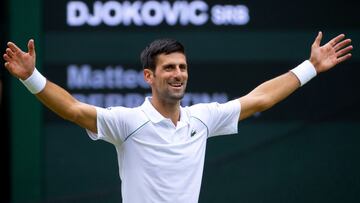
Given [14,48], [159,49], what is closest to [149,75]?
[159,49]

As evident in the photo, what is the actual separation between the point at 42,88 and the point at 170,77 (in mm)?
571

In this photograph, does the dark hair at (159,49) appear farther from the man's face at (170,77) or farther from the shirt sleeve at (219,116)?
the shirt sleeve at (219,116)

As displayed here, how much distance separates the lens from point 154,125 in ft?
→ 14.1

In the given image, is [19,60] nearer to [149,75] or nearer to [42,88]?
[42,88]

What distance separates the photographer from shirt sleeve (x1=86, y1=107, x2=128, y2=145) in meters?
4.18

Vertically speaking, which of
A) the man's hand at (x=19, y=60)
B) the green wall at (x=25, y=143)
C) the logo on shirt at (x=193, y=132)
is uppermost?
the man's hand at (x=19, y=60)

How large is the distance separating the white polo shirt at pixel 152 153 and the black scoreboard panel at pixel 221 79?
6.51 feet

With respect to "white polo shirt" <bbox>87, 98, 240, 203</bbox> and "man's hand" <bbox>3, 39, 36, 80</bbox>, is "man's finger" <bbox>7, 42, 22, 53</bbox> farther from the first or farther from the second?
"white polo shirt" <bbox>87, 98, 240, 203</bbox>

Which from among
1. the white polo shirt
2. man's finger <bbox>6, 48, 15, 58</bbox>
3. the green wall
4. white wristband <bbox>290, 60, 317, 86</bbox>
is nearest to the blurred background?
the green wall

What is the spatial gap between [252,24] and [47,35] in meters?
1.29

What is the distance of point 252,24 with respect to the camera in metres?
6.36

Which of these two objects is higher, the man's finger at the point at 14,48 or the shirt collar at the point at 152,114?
the man's finger at the point at 14,48

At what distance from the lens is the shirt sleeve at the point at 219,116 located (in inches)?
176

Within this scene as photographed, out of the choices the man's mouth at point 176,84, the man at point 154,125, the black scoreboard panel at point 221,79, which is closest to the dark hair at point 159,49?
the man at point 154,125
